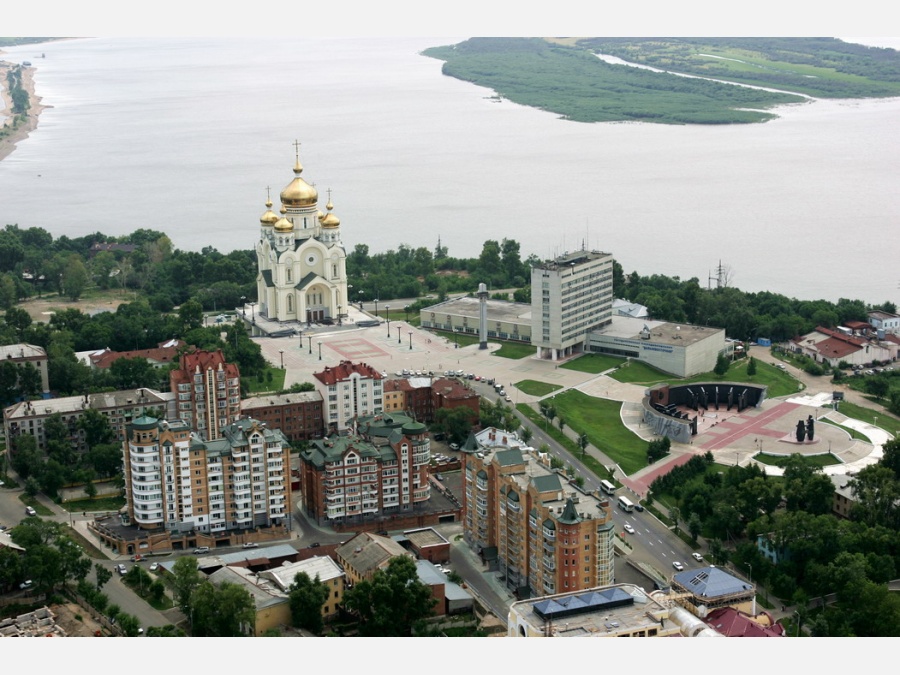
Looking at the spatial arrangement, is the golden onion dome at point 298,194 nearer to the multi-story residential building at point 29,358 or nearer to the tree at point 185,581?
the multi-story residential building at point 29,358

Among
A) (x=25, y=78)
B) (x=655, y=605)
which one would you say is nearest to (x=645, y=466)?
(x=655, y=605)

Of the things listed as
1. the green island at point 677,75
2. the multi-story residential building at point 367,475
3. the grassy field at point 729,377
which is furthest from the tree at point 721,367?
the green island at point 677,75

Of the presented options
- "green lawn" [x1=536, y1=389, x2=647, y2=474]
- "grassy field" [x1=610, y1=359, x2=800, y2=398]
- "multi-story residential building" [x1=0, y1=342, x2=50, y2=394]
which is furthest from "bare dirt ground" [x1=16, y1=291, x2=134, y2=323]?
"grassy field" [x1=610, y1=359, x2=800, y2=398]

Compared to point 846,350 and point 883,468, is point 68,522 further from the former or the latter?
point 846,350

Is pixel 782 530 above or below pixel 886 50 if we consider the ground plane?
below

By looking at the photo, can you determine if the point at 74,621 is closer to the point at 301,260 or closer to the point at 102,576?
Result: the point at 102,576

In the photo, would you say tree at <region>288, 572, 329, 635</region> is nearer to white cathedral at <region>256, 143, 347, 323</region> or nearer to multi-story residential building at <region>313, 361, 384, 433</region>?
multi-story residential building at <region>313, 361, 384, 433</region>
